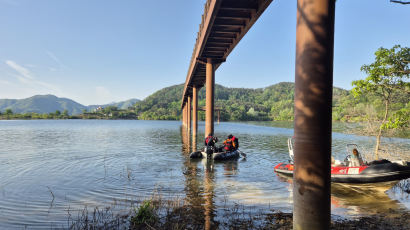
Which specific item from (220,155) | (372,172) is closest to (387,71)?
(372,172)

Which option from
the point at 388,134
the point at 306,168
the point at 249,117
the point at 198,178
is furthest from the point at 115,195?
the point at 249,117

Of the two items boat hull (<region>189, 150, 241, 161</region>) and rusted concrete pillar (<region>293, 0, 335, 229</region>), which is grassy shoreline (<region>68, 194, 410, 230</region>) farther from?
boat hull (<region>189, 150, 241, 161</region>)

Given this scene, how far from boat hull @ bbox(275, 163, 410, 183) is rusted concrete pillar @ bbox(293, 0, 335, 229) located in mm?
6422

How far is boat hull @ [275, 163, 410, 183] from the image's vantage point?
8.70m

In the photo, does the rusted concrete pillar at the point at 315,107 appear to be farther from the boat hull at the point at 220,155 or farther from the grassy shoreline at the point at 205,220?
the boat hull at the point at 220,155

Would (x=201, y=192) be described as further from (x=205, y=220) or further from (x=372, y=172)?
(x=372, y=172)

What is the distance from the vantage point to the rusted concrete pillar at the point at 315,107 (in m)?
3.88

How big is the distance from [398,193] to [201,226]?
7.81 meters

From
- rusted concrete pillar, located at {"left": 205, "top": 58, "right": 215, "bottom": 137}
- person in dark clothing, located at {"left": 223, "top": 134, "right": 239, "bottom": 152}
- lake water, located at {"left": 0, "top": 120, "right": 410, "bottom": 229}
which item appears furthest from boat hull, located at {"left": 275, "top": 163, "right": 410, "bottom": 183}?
rusted concrete pillar, located at {"left": 205, "top": 58, "right": 215, "bottom": 137}

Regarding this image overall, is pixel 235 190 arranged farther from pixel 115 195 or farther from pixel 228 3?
pixel 228 3

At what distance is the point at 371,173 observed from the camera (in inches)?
355

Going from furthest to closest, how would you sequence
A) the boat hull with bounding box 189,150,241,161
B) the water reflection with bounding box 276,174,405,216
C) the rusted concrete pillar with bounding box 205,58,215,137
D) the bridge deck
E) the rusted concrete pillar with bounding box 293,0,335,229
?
the rusted concrete pillar with bounding box 205,58,215,137 → the boat hull with bounding box 189,150,241,161 → the bridge deck → the water reflection with bounding box 276,174,405,216 → the rusted concrete pillar with bounding box 293,0,335,229

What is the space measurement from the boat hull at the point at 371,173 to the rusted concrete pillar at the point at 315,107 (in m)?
6.42

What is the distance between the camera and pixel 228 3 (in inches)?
494
